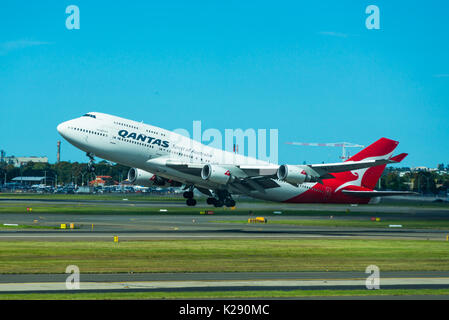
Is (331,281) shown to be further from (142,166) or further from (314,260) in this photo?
(142,166)

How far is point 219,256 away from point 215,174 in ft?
95.3

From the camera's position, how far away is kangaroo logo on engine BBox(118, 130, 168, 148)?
6116cm

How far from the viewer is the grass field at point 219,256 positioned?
28062 mm

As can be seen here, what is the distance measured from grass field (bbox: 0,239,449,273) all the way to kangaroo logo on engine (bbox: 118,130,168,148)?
2404cm

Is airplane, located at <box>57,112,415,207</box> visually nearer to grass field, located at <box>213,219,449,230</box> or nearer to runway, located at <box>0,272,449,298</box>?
grass field, located at <box>213,219,449,230</box>

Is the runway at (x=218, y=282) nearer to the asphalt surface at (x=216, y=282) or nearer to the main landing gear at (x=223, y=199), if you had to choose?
the asphalt surface at (x=216, y=282)

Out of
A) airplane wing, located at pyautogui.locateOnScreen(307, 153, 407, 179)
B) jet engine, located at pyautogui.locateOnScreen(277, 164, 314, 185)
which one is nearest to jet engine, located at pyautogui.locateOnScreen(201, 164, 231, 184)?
jet engine, located at pyautogui.locateOnScreen(277, 164, 314, 185)
